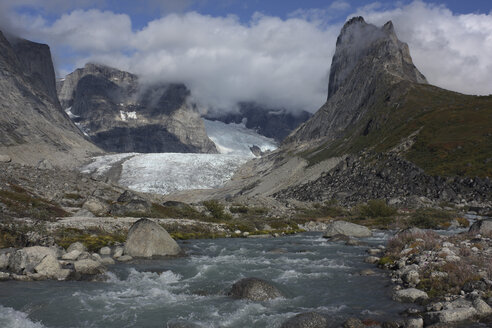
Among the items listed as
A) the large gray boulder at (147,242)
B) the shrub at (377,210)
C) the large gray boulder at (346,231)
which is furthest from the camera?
the shrub at (377,210)

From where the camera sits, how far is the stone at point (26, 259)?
69.2 feet

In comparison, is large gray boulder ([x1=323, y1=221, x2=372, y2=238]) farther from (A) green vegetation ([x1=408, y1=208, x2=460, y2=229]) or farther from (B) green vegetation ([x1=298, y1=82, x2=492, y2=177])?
(B) green vegetation ([x1=298, y1=82, x2=492, y2=177])

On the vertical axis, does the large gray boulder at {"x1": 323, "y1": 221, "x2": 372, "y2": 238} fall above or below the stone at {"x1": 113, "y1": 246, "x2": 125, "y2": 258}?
below

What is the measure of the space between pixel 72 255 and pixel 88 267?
353cm

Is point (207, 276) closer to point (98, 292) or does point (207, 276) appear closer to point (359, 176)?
point (98, 292)

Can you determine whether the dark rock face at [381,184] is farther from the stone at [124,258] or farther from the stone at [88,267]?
the stone at [88,267]

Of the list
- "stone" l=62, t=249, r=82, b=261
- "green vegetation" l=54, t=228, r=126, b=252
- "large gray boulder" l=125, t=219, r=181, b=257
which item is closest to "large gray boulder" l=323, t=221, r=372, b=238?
"large gray boulder" l=125, t=219, r=181, b=257

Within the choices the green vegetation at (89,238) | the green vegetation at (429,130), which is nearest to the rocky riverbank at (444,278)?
the green vegetation at (89,238)

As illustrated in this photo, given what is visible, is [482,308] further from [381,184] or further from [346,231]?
[381,184]

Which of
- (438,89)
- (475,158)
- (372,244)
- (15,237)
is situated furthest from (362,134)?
(15,237)

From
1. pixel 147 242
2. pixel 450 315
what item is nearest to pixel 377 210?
pixel 147 242

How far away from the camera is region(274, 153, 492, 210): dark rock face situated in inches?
2699

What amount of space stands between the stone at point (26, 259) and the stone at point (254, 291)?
1098 centimetres

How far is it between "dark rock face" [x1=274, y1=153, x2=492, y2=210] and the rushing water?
165 feet
